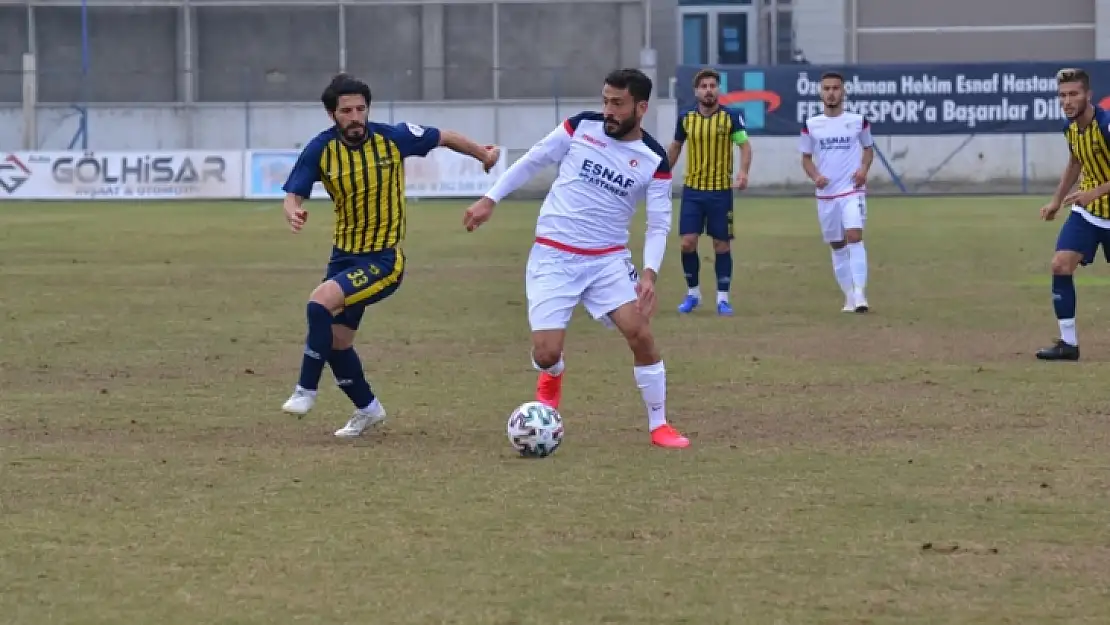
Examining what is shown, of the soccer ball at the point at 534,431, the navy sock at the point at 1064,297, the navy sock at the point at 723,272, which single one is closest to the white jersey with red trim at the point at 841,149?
the navy sock at the point at 723,272

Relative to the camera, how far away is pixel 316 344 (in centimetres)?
980

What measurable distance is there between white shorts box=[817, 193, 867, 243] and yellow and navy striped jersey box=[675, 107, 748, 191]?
97cm

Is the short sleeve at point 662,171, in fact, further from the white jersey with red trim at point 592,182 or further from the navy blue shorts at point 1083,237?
the navy blue shorts at point 1083,237

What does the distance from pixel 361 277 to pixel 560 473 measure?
5.84ft

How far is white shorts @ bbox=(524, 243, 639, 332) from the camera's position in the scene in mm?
9555

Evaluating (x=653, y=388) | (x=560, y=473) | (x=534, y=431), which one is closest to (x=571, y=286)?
(x=653, y=388)

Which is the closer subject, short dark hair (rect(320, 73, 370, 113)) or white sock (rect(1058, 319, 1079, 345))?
short dark hair (rect(320, 73, 370, 113))

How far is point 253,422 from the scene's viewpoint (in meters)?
10.5

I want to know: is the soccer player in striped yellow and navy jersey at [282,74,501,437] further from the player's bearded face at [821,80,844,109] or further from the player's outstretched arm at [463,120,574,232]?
the player's bearded face at [821,80,844,109]

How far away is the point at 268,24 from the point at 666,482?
4361 cm

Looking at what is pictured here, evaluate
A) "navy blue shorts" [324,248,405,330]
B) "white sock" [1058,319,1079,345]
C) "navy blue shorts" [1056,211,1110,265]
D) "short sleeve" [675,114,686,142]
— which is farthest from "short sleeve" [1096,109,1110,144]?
"navy blue shorts" [324,248,405,330]

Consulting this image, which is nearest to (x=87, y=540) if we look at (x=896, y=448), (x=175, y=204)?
(x=896, y=448)

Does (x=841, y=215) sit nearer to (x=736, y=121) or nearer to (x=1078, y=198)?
(x=736, y=121)

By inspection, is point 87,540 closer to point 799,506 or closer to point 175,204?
point 799,506
